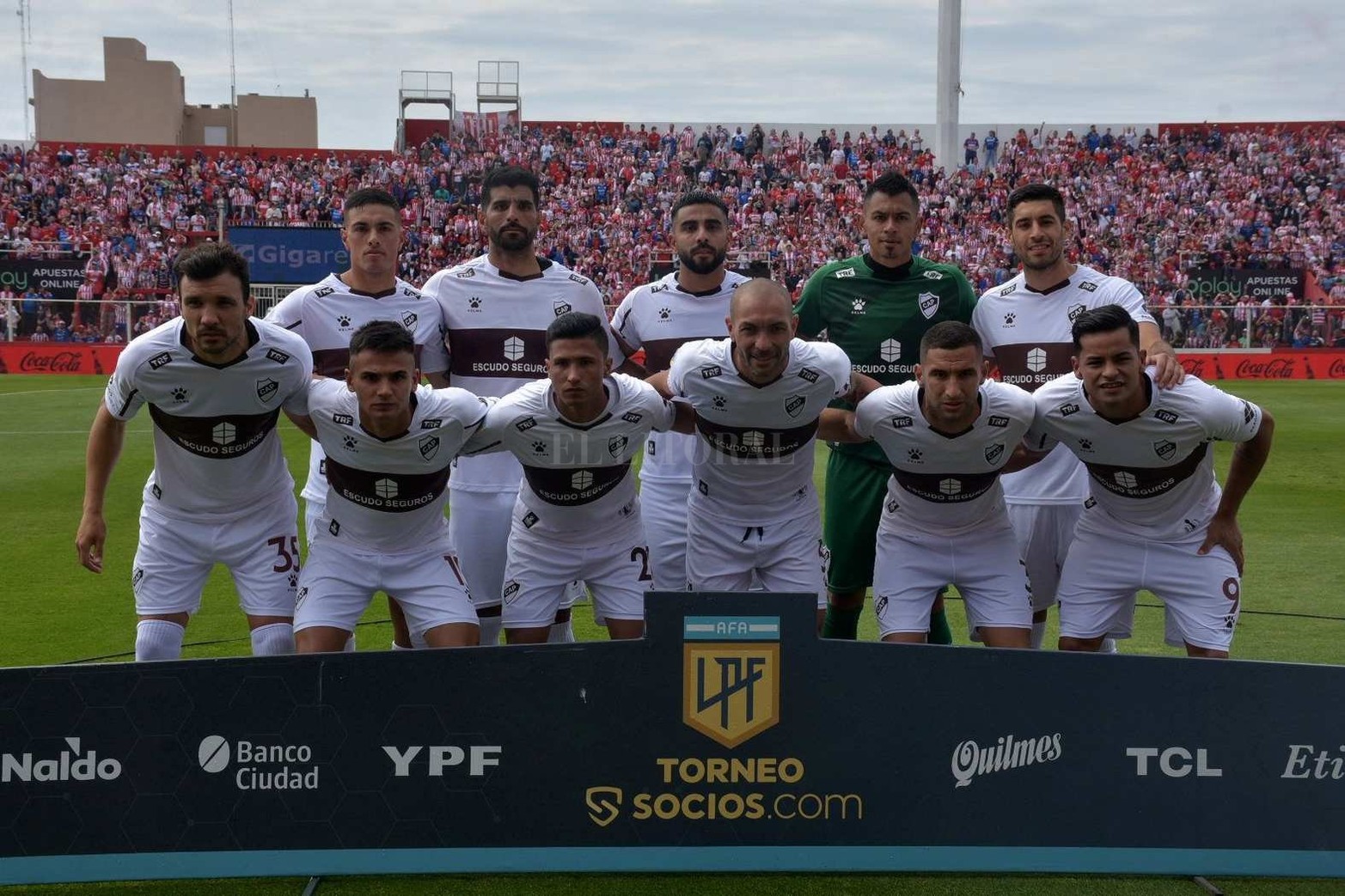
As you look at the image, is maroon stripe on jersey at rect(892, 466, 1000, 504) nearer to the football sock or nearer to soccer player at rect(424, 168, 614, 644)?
the football sock

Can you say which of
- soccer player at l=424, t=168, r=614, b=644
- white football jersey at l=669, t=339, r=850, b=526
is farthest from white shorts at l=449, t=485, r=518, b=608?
white football jersey at l=669, t=339, r=850, b=526

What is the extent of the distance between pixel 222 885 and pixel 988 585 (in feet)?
11.3

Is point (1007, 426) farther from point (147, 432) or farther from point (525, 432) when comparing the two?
point (147, 432)

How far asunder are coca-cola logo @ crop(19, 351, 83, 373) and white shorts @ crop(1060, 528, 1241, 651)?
27.5 m

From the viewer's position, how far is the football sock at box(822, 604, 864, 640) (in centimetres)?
673

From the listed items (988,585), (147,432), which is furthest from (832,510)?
(147,432)

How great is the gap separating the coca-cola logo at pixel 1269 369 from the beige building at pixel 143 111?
153ft

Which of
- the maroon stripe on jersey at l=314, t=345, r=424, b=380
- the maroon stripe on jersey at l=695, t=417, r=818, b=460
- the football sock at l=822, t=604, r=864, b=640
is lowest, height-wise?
the football sock at l=822, t=604, r=864, b=640

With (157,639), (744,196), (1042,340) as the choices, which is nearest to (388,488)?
(157,639)

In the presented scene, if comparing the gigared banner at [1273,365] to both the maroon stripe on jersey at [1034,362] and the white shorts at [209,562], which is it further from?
the white shorts at [209,562]

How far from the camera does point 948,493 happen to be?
5711mm

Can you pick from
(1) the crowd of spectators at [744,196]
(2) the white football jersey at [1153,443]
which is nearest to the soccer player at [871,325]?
(2) the white football jersey at [1153,443]

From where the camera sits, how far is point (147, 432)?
738 inches

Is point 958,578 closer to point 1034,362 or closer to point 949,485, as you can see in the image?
point 949,485
